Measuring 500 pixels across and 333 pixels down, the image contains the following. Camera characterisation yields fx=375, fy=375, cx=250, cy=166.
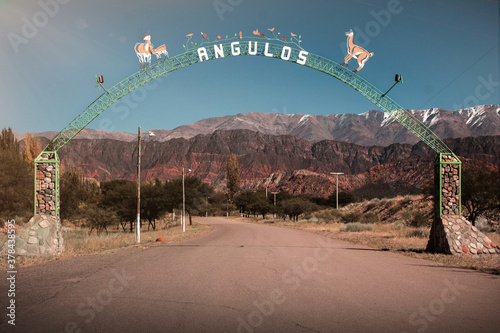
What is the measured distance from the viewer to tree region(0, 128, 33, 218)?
91.2 ft

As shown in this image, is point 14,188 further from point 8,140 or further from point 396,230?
point 396,230

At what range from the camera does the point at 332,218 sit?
4878 cm

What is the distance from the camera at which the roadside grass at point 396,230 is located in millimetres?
12234

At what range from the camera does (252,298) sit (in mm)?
6949

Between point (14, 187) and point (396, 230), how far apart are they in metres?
28.9

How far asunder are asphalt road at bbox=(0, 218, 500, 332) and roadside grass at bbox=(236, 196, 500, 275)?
1.91m

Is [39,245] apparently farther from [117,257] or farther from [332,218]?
[332,218]

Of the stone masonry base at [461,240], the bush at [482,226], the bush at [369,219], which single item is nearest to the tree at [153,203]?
the bush at [369,219]

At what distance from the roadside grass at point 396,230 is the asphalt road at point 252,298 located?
191 cm

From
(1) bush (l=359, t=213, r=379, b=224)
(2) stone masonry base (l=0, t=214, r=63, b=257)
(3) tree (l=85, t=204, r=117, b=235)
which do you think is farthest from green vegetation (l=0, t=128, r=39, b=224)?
(1) bush (l=359, t=213, r=379, b=224)

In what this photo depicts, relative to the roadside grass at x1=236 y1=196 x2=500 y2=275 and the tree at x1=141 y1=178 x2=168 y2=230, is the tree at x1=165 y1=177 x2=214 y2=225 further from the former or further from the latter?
the roadside grass at x1=236 y1=196 x2=500 y2=275

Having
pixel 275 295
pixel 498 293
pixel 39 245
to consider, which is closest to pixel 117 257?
pixel 39 245

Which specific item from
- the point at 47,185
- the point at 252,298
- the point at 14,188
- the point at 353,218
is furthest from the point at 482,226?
the point at 14,188

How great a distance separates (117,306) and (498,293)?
289 inches
